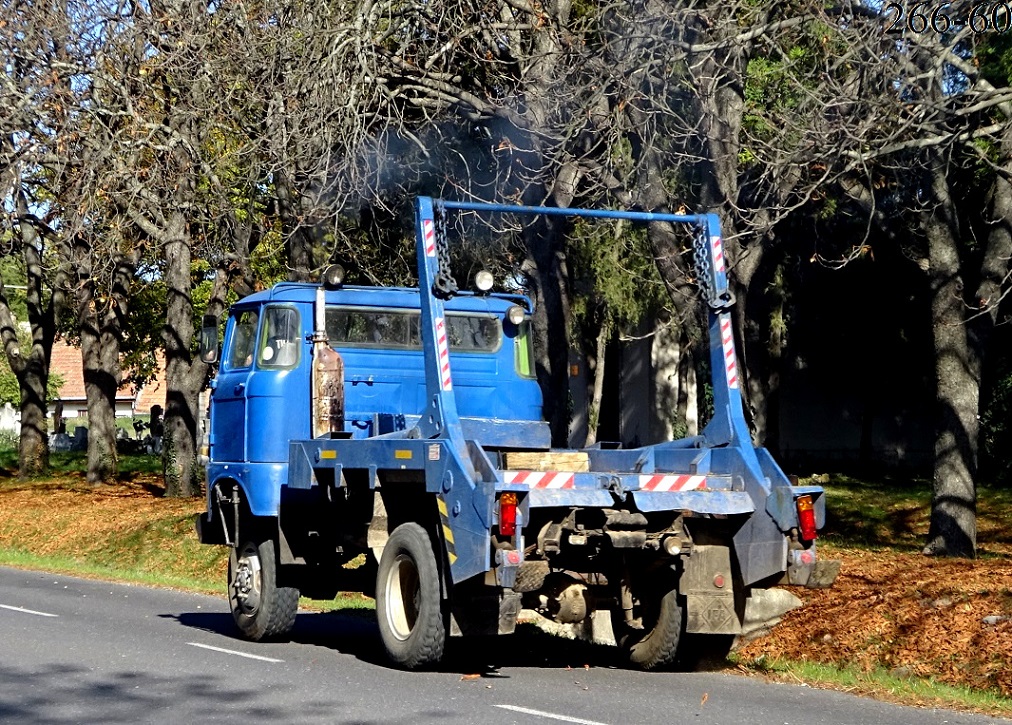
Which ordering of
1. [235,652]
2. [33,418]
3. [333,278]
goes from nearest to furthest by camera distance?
1. [235,652]
2. [333,278]
3. [33,418]

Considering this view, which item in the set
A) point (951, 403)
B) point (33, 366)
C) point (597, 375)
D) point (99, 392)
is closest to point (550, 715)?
point (951, 403)

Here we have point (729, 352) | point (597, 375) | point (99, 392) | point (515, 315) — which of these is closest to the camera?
point (729, 352)

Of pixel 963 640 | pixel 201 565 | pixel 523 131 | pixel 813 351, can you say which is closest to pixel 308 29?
pixel 523 131

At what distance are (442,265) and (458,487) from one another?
69.9 inches

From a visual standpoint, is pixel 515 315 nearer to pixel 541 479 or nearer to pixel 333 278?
pixel 333 278

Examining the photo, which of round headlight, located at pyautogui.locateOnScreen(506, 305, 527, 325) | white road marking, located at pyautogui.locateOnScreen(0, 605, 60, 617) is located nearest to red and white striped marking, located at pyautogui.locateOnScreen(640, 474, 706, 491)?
round headlight, located at pyautogui.locateOnScreen(506, 305, 527, 325)

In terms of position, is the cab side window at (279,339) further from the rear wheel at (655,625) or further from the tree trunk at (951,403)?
the tree trunk at (951,403)

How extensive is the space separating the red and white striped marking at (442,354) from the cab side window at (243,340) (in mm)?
2667

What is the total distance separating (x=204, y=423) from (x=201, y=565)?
8.39 m

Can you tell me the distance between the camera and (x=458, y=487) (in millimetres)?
9922

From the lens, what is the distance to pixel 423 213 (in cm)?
1086

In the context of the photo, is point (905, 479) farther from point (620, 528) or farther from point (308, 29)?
point (620, 528)

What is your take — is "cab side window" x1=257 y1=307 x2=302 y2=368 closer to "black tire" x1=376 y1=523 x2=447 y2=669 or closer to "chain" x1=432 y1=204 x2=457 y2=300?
"chain" x1=432 y1=204 x2=457 y2=300

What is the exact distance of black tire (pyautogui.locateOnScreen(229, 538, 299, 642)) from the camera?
12695 mm
